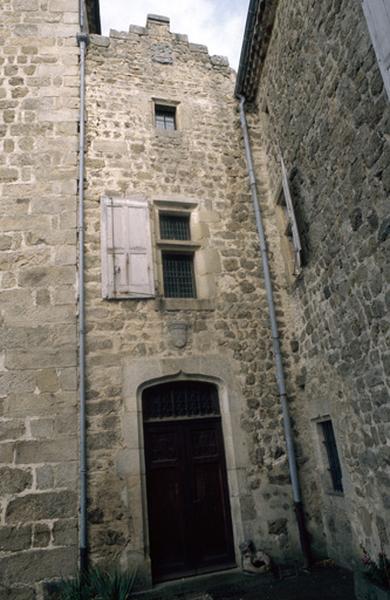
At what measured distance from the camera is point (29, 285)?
208 inches

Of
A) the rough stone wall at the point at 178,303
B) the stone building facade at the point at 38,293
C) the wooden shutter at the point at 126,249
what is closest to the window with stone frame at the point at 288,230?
the rough stone wall at the point at 178,303

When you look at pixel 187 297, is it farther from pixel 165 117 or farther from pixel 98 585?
pixel 98 585

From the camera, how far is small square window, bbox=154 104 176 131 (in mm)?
6969

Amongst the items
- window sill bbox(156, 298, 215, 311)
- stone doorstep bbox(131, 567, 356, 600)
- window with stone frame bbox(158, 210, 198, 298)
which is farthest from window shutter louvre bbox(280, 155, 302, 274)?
stone doorstep bbox(131, 567, 356, 600)

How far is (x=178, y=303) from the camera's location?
18.7ft

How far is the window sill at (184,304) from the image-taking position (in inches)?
222

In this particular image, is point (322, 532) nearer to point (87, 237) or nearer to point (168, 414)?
point (168, 414)

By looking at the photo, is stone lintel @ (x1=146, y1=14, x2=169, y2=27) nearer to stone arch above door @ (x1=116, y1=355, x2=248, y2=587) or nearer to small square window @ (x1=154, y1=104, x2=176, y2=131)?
small square window @ (x1=154, y1=104, x2=176, y2=131)

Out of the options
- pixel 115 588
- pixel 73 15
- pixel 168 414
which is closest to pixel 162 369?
pixel 168 414

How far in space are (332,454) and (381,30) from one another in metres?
4.54

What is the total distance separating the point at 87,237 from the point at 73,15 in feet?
13.2

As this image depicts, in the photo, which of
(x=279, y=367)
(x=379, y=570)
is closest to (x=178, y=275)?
(x=279, y=367)

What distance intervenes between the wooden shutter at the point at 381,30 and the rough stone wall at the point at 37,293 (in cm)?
404

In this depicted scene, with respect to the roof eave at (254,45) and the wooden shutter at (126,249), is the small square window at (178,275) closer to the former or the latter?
the wooden shutter at (126,249)
